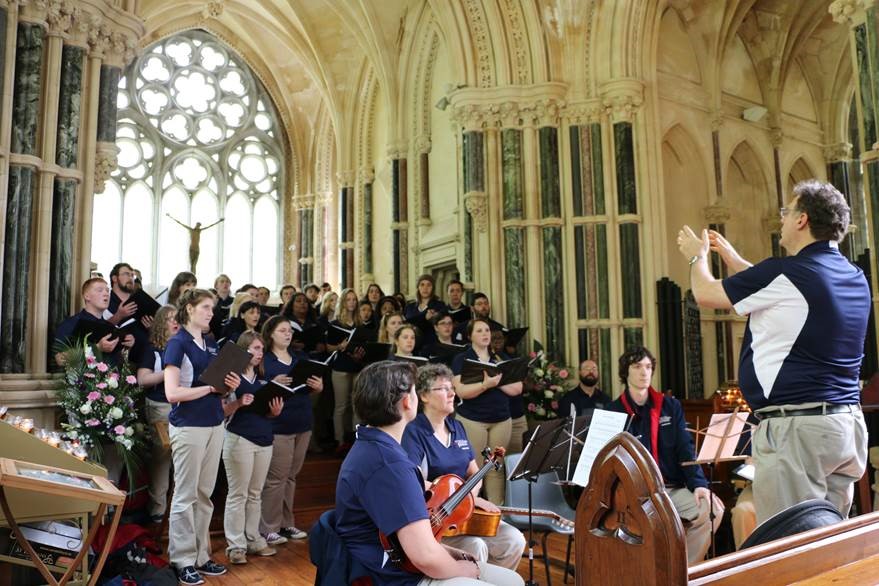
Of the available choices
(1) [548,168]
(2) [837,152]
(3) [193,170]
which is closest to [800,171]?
(2) [837,152]

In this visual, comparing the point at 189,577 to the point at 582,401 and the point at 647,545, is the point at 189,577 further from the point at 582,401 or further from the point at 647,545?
the point at 582,401

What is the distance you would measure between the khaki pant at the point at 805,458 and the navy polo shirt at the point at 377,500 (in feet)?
4.17

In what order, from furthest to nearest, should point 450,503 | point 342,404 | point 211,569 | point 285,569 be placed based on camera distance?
point 342,404 < point 285,569 < point 211,569 < point 450,503

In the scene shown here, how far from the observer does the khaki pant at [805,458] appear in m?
2.68

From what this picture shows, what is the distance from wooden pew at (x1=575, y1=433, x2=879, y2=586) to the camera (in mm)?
1496

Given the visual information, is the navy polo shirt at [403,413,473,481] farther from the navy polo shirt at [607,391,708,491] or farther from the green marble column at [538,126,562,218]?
the green marble column at [538,126,562,218]

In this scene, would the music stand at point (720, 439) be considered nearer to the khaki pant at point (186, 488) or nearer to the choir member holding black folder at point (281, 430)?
the choir member holding black folder at point (281, 430)

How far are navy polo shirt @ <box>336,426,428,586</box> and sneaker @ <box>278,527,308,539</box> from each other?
3.50 m

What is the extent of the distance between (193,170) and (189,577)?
15.0 meters

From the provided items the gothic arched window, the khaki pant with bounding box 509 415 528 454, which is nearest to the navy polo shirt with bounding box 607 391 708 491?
the khaki pant with bounding box 509 415 528 454

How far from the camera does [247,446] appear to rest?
528cm

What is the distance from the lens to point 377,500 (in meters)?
2.50

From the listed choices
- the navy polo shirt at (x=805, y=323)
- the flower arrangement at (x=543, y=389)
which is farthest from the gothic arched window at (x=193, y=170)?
the navy polo shirt at (x=805, y=323)

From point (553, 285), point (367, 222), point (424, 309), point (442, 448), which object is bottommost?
point (442, 448)
